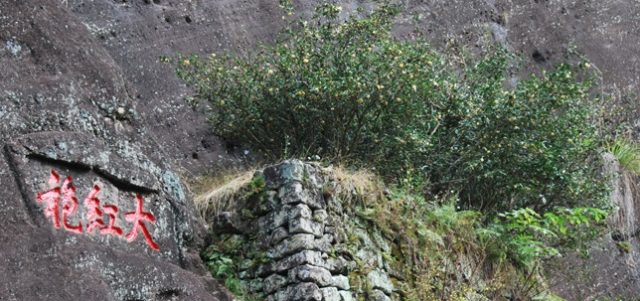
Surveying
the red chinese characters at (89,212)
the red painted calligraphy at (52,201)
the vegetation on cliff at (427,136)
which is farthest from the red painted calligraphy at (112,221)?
the vegetation on cliff at (427,136)

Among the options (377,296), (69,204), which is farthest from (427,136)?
(69,204)

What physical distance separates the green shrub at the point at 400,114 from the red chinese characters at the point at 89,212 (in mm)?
2082

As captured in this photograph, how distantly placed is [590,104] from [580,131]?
2.78 ft

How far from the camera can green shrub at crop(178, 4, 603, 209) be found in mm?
7547

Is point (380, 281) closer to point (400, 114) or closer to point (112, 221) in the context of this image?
point (400, 114)

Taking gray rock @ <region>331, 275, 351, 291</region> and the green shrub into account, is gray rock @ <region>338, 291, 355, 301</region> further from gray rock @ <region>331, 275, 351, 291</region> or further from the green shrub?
the green shrub

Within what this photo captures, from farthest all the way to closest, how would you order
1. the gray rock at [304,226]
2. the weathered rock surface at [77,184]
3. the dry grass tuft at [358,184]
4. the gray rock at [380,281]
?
1. the dry grass tuft at [358,184]
2. the gray rock at [380,281]
3. the gray rock at [304,226]
4. the weathered rock surface at [77,184]

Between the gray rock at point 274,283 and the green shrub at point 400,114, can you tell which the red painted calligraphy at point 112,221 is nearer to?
the gray rock at point 274,283

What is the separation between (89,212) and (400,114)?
314 centimetres

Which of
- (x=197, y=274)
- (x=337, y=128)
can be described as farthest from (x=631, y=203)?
(x=197, y=274)

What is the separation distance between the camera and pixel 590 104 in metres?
9.75

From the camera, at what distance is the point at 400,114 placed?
7.75m

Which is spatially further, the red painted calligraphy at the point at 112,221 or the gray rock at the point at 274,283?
the gray rock at the point at 274,283

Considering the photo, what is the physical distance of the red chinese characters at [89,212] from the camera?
16.9 ft
